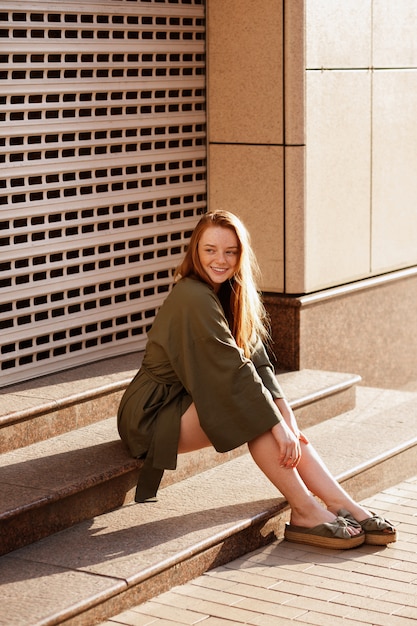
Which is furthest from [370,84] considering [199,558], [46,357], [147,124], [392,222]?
[199,558]

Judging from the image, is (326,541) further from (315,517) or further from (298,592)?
(298,592)

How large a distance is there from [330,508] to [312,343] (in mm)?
2215

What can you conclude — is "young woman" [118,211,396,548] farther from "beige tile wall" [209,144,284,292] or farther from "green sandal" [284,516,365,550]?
"beige tile wall" [209,144,284,292]

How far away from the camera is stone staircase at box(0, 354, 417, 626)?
15.8 feet

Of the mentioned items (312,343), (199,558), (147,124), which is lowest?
(199,558)

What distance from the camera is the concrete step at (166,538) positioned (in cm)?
466

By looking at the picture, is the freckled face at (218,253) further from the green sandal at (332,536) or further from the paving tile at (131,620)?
the paving tile at (131,620)

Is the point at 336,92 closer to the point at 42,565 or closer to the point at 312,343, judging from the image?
the point at 312,343

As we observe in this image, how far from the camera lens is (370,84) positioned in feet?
26.6

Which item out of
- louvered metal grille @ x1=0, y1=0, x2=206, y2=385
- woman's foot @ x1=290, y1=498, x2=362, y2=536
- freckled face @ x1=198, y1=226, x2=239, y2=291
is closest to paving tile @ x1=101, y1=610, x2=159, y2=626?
woman's foot @ x1=290, y1=498, x2=362, y2=536

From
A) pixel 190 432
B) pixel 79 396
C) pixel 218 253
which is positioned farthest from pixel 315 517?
pixel 79 396

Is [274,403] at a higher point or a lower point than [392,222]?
lower

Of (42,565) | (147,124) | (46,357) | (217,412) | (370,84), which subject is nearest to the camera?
(42,565)

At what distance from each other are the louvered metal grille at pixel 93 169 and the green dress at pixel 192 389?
3.88 feet
